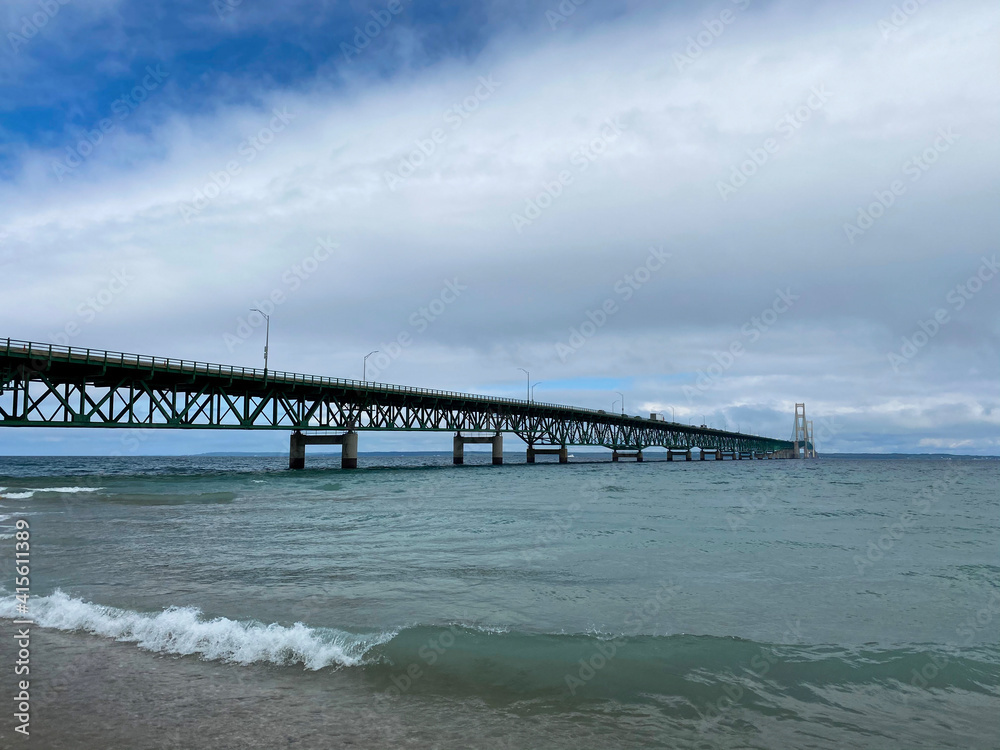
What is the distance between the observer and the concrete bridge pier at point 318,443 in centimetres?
8769

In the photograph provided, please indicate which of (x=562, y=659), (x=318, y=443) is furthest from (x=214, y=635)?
(x=318, y=443)

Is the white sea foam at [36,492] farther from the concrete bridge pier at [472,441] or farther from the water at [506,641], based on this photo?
the concrete bridge pier at [472,441]

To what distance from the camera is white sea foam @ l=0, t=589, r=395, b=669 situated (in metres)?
9.47

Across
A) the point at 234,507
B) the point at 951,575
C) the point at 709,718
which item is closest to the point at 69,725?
the point at 709,718

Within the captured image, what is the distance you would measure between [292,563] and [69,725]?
10.2 metres

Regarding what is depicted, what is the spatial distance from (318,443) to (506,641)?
82246 mm

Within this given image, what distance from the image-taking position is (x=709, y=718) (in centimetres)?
754

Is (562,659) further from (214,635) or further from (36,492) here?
(36,492)

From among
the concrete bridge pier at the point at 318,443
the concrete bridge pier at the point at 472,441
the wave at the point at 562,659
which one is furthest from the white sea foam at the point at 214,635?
the concrete bridge pier at the point at 472,441

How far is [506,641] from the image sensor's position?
10.2m

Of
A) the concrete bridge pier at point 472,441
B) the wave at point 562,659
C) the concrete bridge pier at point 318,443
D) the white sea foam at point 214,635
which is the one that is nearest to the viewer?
the wave at point 562,659

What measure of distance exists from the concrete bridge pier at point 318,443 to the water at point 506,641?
65963 millimetres

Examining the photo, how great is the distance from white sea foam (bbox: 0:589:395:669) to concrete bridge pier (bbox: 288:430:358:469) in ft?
253

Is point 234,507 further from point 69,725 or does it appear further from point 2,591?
point 69,725
